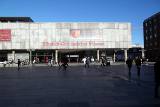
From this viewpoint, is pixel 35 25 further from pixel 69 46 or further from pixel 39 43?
pixel 69 46

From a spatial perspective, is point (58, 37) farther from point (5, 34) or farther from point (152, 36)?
point (152, 36)

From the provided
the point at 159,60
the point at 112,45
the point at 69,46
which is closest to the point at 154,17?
the point at 112,45

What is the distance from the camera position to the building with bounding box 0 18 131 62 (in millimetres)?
70312

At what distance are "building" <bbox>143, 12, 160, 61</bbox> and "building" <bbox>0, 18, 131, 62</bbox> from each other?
1916 centimetres

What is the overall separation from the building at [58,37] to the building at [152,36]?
19160 mm

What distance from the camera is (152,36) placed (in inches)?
3720

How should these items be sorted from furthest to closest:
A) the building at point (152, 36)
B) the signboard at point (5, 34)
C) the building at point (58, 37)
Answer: the building at point (152, 36)
the building at point (58, 37)
the signboard at point (5, 34)

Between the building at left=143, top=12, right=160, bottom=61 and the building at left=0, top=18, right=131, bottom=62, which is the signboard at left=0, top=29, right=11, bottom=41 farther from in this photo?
the building at left=143, top=12, right=160, bottom=61

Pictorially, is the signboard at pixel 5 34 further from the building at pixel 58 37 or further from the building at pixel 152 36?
the building at pixel 152 36

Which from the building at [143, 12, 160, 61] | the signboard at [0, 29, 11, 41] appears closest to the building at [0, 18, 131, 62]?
the signboard at [0, 29, 11, 41]

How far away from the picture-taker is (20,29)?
2773 inches

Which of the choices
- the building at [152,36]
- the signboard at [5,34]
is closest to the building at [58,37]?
the signboard at [5,34]

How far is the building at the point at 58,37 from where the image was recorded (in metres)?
70.3

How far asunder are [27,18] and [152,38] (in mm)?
37179
